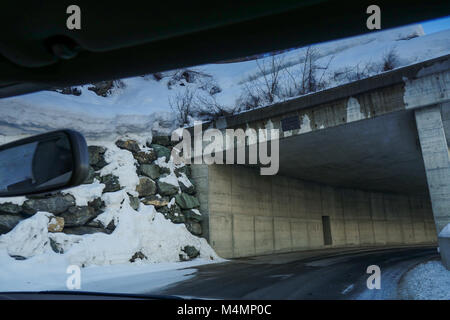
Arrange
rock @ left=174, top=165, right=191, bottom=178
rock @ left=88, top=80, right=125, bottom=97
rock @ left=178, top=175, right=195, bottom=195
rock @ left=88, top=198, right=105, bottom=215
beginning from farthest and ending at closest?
rock @ left=88, top=80, right=125, bottom=97, rock @ left=174, top=165, right=191, bottom=178, rock @ left=178, top=175, right=195, bottom=195, rock @ left=88, top=198, right=105, bottom=215

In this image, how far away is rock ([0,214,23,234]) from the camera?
11023 mm

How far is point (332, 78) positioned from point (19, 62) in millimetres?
23514

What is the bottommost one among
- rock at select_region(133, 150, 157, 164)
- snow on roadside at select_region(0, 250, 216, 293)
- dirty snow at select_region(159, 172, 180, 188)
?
snow on roadside at select_region(0, 250, 216, 293)

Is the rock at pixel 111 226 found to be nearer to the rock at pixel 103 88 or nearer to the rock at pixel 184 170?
the rock at pixel 184 170

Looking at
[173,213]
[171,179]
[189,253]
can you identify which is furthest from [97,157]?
[189,253]

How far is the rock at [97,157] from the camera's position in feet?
50.6

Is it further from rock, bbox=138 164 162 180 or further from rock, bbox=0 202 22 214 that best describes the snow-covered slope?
rock, bbox=0 202 22 214

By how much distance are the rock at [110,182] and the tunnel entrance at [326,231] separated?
1668 cm

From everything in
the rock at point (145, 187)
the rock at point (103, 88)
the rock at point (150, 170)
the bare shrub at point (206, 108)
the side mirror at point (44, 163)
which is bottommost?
the side mirror at point (44, 163)

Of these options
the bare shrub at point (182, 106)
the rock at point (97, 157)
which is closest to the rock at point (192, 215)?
the rock at point (97, 157)

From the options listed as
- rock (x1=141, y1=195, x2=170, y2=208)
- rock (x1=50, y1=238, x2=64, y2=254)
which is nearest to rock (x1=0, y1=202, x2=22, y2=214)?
rock (x1=50, y1=238, x2=64, y2=254)

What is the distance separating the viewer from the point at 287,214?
22.8m

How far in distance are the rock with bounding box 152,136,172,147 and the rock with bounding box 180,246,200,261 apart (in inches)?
230
